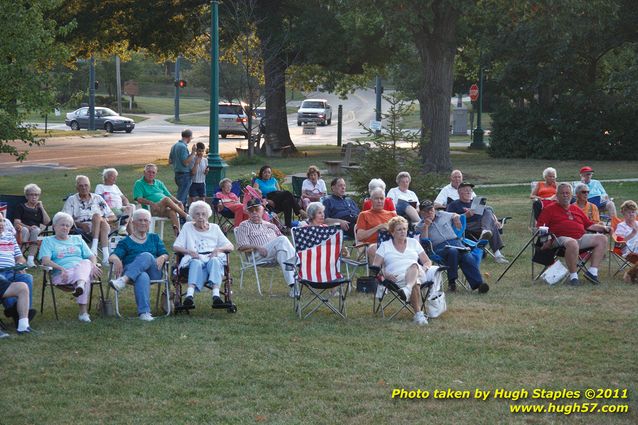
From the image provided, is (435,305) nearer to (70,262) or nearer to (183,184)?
(70,262)

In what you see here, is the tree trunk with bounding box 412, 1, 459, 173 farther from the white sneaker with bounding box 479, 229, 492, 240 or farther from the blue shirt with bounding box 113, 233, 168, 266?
the blue shirt with bounding box 113, 233, 168, 266

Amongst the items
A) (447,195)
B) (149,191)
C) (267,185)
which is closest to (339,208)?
(447,195)

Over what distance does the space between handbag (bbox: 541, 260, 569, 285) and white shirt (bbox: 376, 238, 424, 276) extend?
235 centimetres

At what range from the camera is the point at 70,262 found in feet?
33.6

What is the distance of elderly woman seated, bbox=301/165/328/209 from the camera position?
1659 centimetres

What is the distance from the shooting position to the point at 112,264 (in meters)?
10.3

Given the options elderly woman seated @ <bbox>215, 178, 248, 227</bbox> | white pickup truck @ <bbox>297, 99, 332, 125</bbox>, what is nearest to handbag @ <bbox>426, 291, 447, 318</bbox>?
elderly woman seated @ <bbox>215, 178, 248, 227</bbox>

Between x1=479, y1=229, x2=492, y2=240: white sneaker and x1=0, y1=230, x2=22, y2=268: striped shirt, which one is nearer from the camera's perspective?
x1=0, y1=230, x2=22, y2=268: striped shirt

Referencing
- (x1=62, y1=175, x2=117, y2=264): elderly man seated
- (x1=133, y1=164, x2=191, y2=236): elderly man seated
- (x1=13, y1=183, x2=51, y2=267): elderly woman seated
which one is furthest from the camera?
(x1=133, y1=164, x2=191, y2=236): elderly man seated

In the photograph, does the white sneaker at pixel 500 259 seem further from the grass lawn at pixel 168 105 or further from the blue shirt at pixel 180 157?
the grass lawn at pixel 168 105

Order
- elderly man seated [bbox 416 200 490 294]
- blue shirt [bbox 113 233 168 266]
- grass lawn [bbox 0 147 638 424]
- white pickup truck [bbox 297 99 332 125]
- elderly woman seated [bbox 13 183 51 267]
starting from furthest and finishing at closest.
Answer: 1. white pickup truck [bbox 297 99 332 125]
2. elderly woman seated [bbox 13 183 51 267]
3. elderly man seated [bbox 416 200 490 294]
4. blue shirt [bbox 113 233 168 266]
5. grass lawn [bbox 0 147 638 424]

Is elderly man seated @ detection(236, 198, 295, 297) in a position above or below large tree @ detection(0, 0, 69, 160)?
below

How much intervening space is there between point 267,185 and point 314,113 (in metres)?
45.0

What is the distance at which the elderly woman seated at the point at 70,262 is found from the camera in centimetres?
1006
